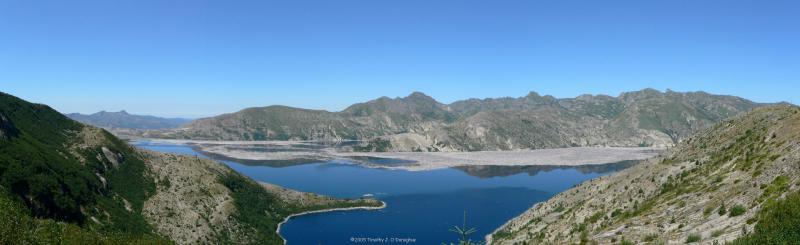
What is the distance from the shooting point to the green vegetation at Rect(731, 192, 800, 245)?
94.0ft

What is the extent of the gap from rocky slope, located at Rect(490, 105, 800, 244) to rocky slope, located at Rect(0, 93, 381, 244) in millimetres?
67347

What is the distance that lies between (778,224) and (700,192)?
26307 millimetres

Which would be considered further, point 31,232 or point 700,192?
point 31,232

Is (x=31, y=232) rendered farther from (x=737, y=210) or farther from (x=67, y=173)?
(x=737, y=210)

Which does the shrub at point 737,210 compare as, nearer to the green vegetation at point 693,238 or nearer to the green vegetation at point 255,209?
the green vegetation at point 693,238

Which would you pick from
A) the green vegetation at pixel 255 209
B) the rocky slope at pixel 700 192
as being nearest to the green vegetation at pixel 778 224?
the rocky slope at pixel 700 192

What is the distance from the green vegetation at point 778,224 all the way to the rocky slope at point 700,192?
285 millimetres

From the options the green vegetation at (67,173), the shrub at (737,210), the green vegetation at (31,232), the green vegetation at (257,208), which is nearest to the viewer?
the shrub at (737,210)

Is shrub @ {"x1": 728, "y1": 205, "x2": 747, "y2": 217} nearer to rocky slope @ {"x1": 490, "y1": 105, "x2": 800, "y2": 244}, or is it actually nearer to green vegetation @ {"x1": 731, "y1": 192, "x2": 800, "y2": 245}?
rocky slope @ {"x1": 490, "y1": 105, "x2": 800, "y2": 244}

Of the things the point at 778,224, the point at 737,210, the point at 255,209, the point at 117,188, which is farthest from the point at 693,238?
the point at 255,209

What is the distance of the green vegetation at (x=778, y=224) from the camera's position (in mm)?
28641

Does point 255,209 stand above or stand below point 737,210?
below

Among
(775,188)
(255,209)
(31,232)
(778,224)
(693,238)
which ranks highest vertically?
(775,188)

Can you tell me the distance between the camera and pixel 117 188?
131 metres
